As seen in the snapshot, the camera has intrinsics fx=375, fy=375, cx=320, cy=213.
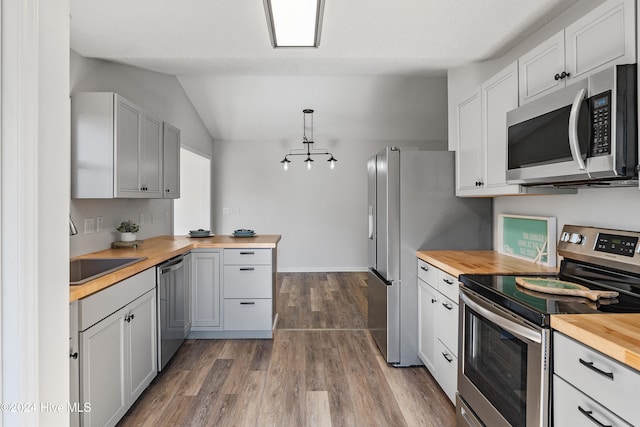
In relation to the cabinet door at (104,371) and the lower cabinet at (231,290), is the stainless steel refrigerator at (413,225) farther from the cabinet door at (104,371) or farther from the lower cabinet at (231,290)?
the cabinet door at (104,371)

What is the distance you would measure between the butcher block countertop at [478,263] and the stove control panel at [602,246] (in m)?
0.19

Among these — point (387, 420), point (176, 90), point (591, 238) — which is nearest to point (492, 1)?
point (591, 238)

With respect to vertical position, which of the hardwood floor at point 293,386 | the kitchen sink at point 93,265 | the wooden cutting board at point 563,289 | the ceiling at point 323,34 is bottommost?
the hardwood floor at point 293,386

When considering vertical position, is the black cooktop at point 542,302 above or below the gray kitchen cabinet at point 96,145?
below

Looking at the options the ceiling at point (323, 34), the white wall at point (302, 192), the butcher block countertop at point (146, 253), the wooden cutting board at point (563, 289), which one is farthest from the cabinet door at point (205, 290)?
the white wall at point (302, 192)

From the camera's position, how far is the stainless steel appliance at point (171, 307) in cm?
257

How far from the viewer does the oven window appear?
1388 mm

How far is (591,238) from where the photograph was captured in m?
1.79

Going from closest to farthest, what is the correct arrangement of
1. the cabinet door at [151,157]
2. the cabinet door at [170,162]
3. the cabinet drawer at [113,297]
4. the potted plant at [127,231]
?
1. the cabinet drawer at [113,297]
2. the cabinet door at [151,157]
3. the potted plant at [127,231]
4. the cabinet door at [170,162]

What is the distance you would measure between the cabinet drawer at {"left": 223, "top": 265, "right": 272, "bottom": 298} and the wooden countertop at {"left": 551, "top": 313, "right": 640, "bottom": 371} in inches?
96.6

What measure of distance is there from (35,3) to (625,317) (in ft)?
5.96

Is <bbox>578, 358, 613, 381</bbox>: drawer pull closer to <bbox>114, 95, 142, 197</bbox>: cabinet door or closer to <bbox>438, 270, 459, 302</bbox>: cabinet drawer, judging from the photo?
<bbox>438, 270, 459, 302</bbox>: cabinet drawer

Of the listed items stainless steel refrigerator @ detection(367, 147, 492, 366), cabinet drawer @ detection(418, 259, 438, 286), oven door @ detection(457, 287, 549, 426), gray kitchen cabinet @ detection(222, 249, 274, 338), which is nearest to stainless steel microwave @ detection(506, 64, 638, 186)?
oven door @ detection(457, 287, 549, 426)

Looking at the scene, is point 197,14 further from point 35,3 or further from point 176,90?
point 176,90
